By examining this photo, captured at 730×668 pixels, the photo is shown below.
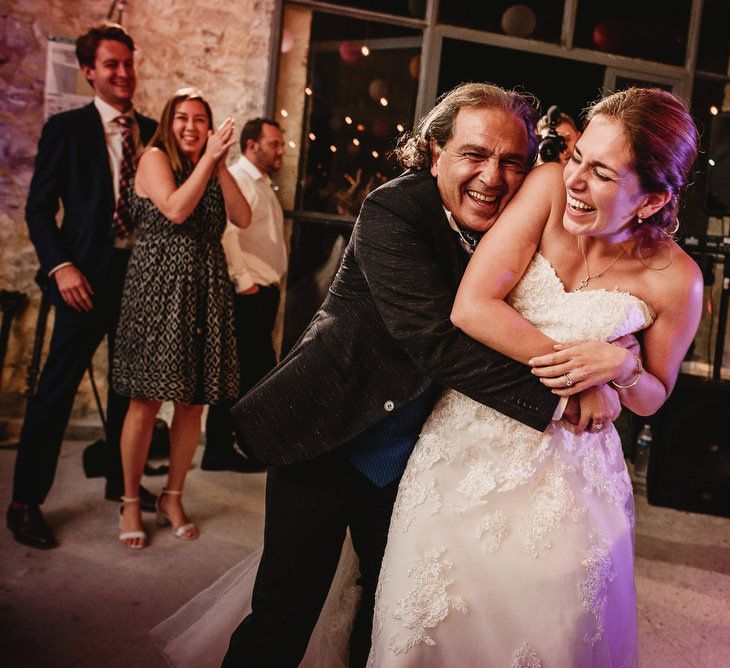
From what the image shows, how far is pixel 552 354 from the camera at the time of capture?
141 centimetres

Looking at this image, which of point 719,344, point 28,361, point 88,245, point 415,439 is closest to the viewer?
point 415,439

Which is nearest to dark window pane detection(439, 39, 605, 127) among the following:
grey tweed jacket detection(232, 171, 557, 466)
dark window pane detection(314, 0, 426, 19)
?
dark window pane detection(314, 0, 426, 19)

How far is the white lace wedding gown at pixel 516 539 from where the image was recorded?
4.70ft

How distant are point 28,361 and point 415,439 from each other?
350 centimetres

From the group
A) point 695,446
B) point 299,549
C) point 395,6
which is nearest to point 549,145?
point 299,549

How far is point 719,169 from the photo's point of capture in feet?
12.9

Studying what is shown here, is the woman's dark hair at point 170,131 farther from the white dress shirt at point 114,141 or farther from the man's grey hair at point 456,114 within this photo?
the man's grey hair at point 456,114

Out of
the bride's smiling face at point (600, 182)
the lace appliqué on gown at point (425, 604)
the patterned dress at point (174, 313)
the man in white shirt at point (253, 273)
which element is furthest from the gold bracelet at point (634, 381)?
the man in white shirt at point (253, 273)

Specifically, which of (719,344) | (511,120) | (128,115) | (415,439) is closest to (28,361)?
(128,115)

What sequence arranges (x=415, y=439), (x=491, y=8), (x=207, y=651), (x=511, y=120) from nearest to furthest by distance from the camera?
(x=511, y=120)
(x=415, y=439)
(x=207, y=651)
(x=491, y=8)

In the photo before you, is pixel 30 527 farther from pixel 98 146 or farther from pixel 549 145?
pixel 549 145

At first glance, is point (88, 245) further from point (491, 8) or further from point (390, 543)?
point (491, 8)

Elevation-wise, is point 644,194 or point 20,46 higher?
point 20,46

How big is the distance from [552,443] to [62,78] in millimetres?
3838
